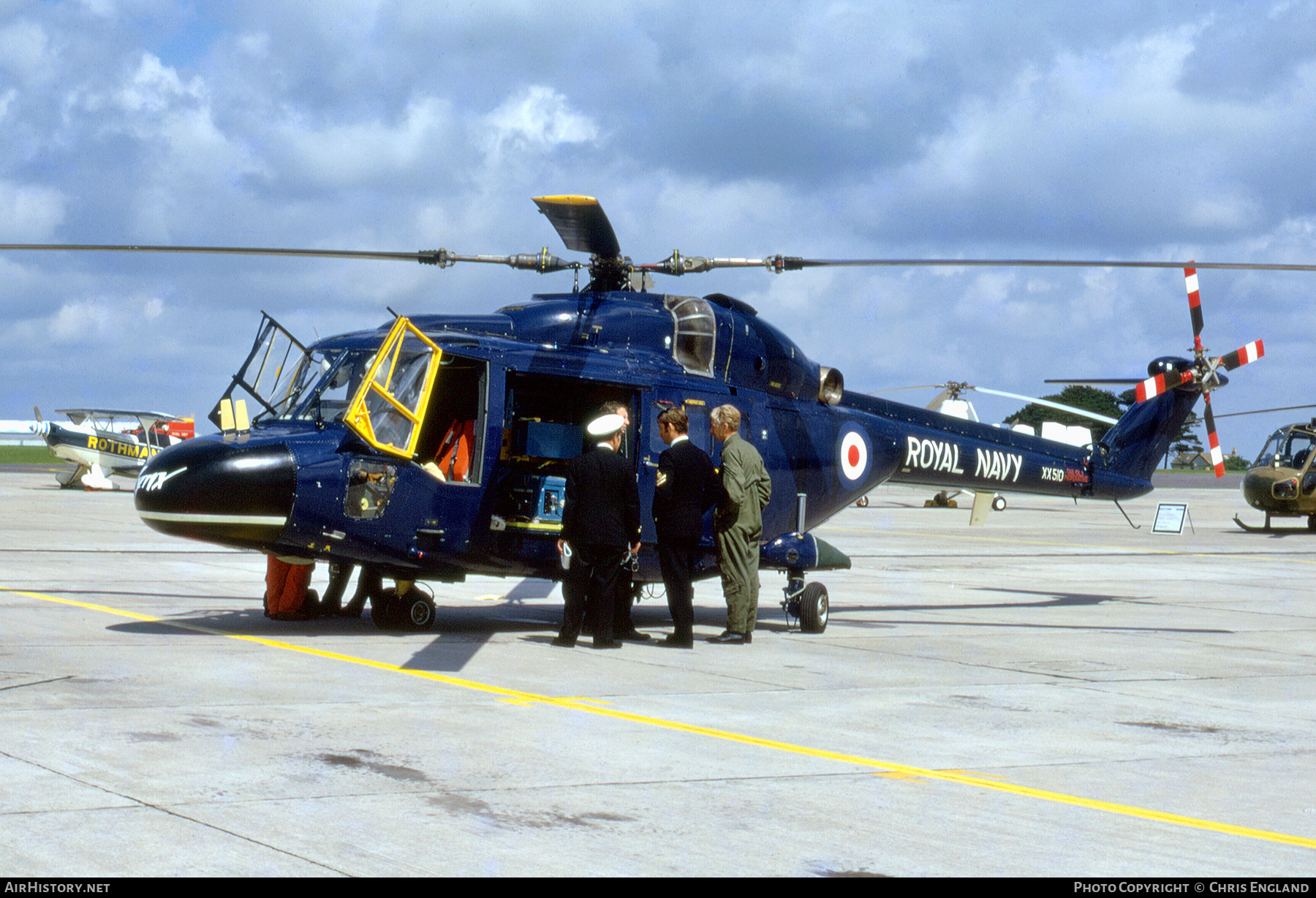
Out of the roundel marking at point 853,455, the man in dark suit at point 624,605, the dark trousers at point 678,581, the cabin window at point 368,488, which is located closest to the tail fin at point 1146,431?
the roundel marking at point 853,455

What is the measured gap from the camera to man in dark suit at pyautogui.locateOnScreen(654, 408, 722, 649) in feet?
35.3

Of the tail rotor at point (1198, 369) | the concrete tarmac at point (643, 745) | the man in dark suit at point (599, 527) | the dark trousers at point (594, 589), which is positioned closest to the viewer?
the concrete tarmac at point (643, 745)

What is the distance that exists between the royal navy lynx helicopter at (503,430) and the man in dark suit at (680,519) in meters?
0.82

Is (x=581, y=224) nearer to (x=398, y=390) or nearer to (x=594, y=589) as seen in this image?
(x=398, y=390)

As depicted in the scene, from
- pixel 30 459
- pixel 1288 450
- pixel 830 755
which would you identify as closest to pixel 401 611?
pixel 830 755

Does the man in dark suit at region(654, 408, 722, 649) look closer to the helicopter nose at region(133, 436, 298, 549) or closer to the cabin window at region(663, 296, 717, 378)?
the cabin window at region(663, 296, 717, 378)

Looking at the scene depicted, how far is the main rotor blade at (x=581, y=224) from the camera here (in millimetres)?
10293

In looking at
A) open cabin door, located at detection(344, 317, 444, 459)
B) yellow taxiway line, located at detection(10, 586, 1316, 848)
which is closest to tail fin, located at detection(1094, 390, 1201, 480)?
open cabin door, located at detection(344, 317, 444, 459)

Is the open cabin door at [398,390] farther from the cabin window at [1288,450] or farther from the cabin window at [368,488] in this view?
the cabin window at [1288,450]

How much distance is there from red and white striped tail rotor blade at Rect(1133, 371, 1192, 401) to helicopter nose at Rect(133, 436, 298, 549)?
12391 mm
